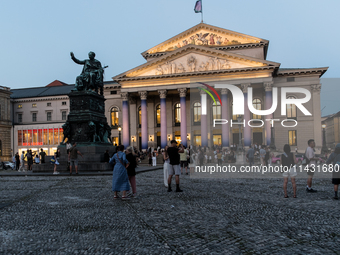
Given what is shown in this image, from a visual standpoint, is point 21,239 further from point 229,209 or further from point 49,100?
point 49,100

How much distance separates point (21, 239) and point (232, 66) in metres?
45.9

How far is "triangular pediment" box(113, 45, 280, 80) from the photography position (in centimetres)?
4844

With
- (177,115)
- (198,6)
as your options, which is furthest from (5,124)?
(198,6)

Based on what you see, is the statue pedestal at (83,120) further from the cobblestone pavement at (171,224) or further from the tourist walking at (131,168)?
the cobblestone pavement at (171,224)

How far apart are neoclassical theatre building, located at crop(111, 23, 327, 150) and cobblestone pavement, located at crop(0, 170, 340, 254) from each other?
35.4 meters

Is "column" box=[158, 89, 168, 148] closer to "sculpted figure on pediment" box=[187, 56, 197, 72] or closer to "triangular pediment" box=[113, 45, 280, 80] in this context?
"triangular pediment" box=[113, 45, 280, 80]

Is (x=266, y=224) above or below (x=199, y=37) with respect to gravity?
below

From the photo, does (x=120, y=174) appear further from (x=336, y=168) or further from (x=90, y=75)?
(x=90, y=75)

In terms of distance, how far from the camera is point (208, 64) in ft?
164

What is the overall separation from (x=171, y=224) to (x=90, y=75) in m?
15.7

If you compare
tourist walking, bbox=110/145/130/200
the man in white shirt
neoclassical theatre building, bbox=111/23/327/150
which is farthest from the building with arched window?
the man in white shirt

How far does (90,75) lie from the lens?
21047 mm

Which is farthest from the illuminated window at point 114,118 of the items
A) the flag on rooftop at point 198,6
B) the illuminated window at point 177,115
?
the flag on rooftop at point 198,6

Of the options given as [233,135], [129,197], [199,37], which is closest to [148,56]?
[199,37]
